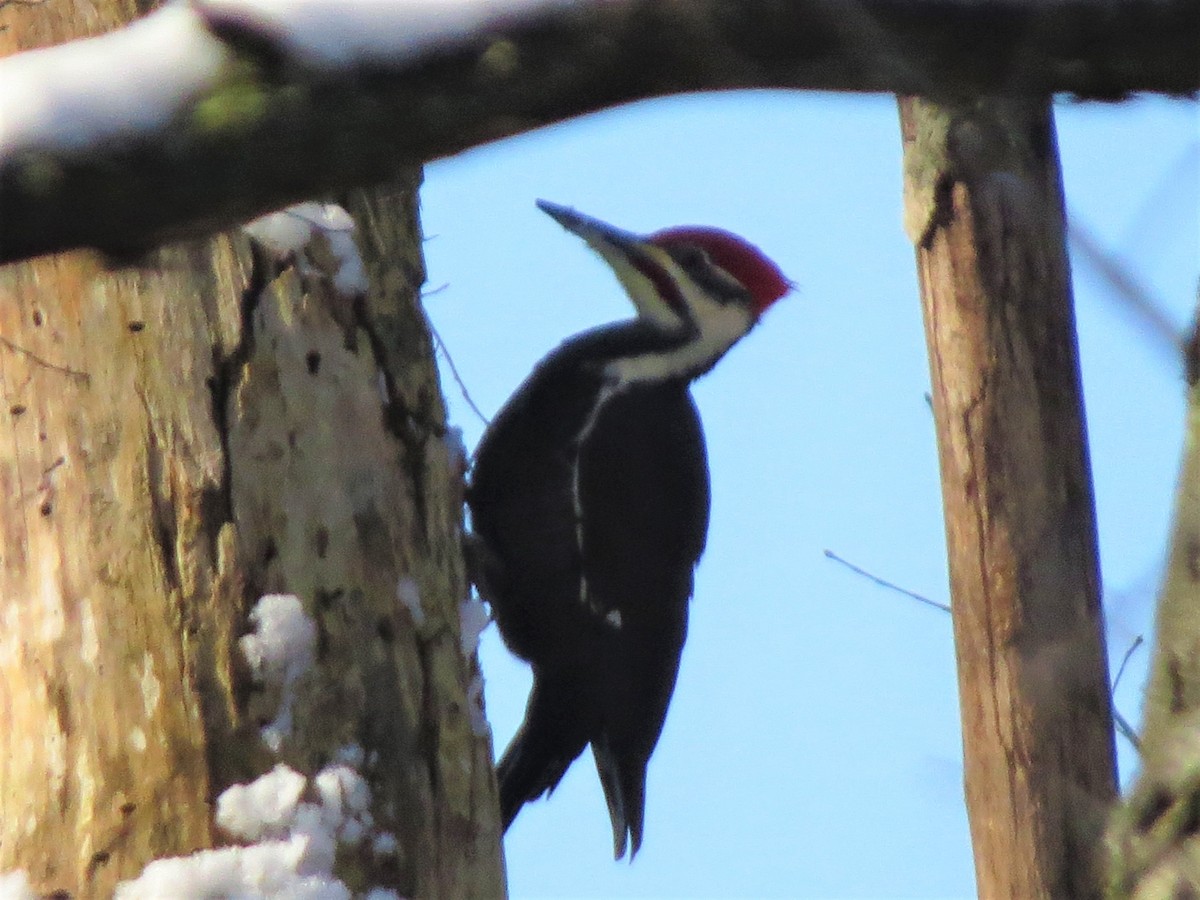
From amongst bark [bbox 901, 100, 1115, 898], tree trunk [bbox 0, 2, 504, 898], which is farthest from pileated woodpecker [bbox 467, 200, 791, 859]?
tree trunk [bbox 0, 2, 504, 898]

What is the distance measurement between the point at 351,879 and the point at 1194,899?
3.71 ft

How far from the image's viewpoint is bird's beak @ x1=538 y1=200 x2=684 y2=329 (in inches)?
145

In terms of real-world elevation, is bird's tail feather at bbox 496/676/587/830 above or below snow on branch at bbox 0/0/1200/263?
below

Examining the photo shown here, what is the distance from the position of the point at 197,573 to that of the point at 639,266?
1806mm

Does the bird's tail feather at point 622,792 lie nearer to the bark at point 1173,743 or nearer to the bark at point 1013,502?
the bark at point 1013,502

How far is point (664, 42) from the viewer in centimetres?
104

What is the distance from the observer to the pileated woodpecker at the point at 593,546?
3.33 m

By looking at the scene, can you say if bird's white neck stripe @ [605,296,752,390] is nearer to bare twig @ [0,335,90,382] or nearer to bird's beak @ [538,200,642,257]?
bird's beak @ [538,200,642,257]

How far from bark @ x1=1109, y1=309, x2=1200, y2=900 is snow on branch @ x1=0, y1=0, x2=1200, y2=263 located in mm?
382

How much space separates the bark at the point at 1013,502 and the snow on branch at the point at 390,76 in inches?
64.3

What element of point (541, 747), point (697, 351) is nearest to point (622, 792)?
point (541, 747)

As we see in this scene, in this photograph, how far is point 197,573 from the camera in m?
2.08

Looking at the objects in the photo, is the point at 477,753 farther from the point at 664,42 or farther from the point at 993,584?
the point at 664,42

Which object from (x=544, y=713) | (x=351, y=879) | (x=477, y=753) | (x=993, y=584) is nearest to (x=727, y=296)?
(x=544, y=713)
